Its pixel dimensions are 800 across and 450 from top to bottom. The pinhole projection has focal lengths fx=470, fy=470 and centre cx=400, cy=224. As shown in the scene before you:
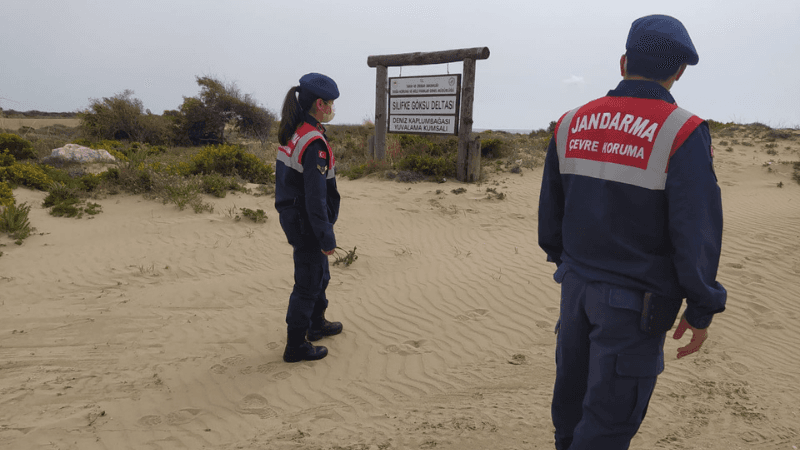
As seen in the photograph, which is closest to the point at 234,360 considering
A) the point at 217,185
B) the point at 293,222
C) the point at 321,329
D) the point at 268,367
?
the point at 268,367

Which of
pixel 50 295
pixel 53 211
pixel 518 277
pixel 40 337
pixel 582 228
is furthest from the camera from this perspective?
pixel 53 211

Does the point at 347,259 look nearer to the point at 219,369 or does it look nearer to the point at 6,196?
the point at 219,369

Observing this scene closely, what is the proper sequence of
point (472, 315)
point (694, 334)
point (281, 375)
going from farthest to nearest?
point (472, 315), point (281, 375), point (694, 334)

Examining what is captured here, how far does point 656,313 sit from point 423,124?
10.1 metres

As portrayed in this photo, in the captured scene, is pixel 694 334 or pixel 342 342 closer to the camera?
pixel 694 334

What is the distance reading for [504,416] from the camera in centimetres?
329

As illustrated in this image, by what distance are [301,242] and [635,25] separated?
257 cm

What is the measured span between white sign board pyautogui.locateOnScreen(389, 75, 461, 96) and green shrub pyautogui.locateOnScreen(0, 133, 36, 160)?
8.68 m

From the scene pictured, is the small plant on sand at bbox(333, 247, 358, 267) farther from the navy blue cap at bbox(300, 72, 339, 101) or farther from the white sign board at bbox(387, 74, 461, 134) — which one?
the white sign board at bbox(387, 74, 461, 134)

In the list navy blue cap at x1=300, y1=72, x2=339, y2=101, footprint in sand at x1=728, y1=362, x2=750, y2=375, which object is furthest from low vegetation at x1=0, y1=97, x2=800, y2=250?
footprint in sand at x1=728, y1=362, x2=750, y2=375

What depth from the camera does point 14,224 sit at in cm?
701

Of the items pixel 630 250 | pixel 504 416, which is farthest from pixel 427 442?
pixel 630 250

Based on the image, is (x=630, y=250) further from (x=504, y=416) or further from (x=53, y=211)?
(x=53, y=211)

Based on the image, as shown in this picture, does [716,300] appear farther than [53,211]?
No
